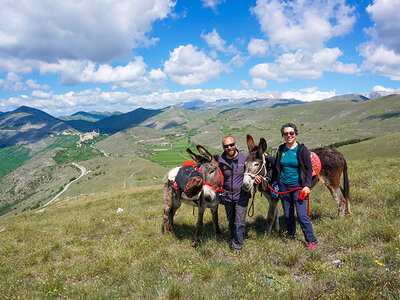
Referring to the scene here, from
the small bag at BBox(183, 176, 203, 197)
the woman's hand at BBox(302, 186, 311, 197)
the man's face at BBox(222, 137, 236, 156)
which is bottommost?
the woman's hand at BBox(302, 186, 311, 197)

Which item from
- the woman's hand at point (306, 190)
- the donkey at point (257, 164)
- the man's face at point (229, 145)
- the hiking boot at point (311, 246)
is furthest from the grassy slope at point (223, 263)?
the man's face at point (229, 145)

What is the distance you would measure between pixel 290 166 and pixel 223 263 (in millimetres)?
3373

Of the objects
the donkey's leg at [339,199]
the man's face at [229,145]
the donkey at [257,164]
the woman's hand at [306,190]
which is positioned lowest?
the donkey's leg at [339,199]

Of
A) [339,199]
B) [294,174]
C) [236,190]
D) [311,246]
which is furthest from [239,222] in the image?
[339,199]

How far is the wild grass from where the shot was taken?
399 cm

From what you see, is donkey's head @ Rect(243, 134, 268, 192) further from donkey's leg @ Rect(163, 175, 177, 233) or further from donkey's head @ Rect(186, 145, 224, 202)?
donkey's leg @ Rect(163, 175, 177, 233)

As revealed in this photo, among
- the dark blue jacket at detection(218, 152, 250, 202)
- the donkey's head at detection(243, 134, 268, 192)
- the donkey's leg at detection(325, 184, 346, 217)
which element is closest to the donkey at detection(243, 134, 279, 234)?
the donkey's head at detection(243, 134, 268, 192)

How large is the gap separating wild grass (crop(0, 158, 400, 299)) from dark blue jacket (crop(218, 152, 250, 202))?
5.14 feet

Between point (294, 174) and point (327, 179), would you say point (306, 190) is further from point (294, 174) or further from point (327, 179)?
point (327, 179)

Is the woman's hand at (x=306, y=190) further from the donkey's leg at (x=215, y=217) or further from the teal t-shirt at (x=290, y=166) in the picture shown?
the donkey's leg at (x=215, y=217)

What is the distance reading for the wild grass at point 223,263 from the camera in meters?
3.99

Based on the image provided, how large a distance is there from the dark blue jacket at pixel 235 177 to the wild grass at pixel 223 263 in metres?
1.57

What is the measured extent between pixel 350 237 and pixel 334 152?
3.51 metres

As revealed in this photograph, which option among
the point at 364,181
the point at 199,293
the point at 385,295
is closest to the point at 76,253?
the point at 199,293
